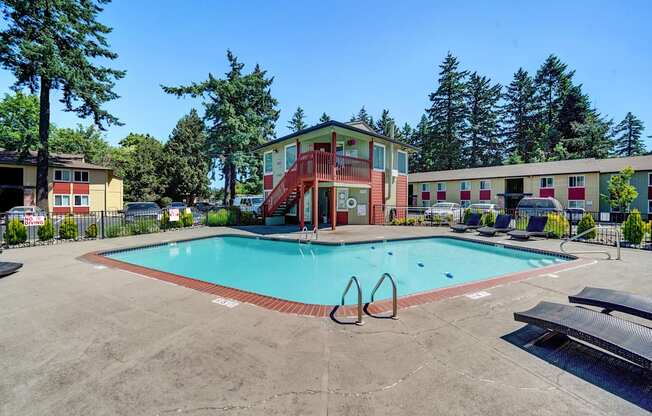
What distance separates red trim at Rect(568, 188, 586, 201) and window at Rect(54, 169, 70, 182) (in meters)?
47.5

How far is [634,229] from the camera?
400 inches

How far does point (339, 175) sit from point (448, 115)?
38197 mm

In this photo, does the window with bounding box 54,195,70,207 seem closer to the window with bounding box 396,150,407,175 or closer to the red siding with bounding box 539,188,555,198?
the window with bounding box 396,150,407,175

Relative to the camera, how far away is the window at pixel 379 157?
59.3ft

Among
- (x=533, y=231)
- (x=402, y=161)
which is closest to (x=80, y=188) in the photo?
(x=402, y=161)

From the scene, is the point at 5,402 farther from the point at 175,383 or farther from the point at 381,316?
the point at 381,316

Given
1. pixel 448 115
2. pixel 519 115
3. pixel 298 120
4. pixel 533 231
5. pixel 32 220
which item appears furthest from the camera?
pixel 298 120

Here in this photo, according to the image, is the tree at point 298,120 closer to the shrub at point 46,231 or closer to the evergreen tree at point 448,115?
the evergreen tree at point 448,115

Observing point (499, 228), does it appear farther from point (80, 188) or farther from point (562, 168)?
point (80, 188)

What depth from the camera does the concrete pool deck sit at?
2.33 meters

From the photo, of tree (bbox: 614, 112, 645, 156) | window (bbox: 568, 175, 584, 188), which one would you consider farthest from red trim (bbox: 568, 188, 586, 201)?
tree (bbox: 614, 112, 645, 156)

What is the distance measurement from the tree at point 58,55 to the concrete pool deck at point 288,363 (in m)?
23.7

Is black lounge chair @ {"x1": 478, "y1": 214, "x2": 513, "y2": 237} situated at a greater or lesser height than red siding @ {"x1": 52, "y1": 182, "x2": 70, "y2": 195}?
lesser

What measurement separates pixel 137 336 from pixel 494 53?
58.5 feet
